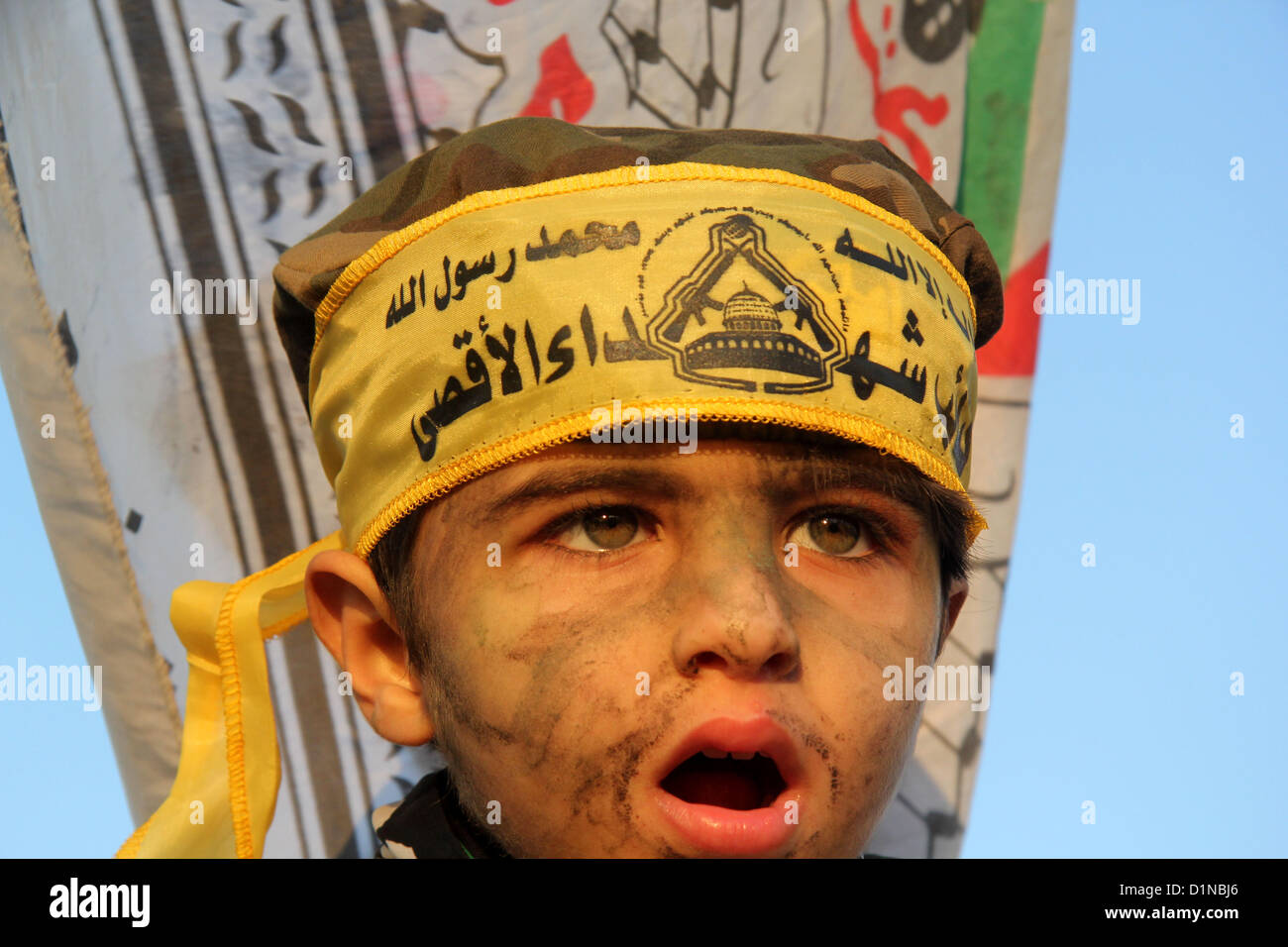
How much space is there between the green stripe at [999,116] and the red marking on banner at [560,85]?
2.41 feet

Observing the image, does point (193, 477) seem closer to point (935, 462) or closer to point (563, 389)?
point (563, 389)

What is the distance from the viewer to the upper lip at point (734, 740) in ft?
3.51

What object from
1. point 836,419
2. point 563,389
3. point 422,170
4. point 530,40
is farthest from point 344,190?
point 836,419

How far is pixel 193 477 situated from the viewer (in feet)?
6.24

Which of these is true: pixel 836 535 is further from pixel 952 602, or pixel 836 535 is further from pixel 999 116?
pixel 999 116

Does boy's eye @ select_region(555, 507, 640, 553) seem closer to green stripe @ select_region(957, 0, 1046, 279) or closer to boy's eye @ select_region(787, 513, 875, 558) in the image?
boy's eye @ select_region(787, 513, 875, 558)

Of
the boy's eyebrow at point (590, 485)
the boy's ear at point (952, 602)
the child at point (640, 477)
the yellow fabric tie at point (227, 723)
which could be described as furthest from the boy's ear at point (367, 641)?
the boy's ear at point (952, 602)

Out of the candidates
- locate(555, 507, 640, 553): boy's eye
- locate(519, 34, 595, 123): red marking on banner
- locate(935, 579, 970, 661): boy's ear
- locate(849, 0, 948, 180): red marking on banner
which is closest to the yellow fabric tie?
locate(555, 507, 640, 553): boy's eye

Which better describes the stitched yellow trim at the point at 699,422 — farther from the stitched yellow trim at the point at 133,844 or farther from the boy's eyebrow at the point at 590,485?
the stitched yellow trim at the point at 133,844

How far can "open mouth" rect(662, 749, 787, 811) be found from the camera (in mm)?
1140

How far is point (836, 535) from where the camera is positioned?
4.14 feet

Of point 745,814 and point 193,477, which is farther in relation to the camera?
point 193,477

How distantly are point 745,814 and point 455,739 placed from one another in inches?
12.4

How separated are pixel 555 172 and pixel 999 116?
4.24 feet
